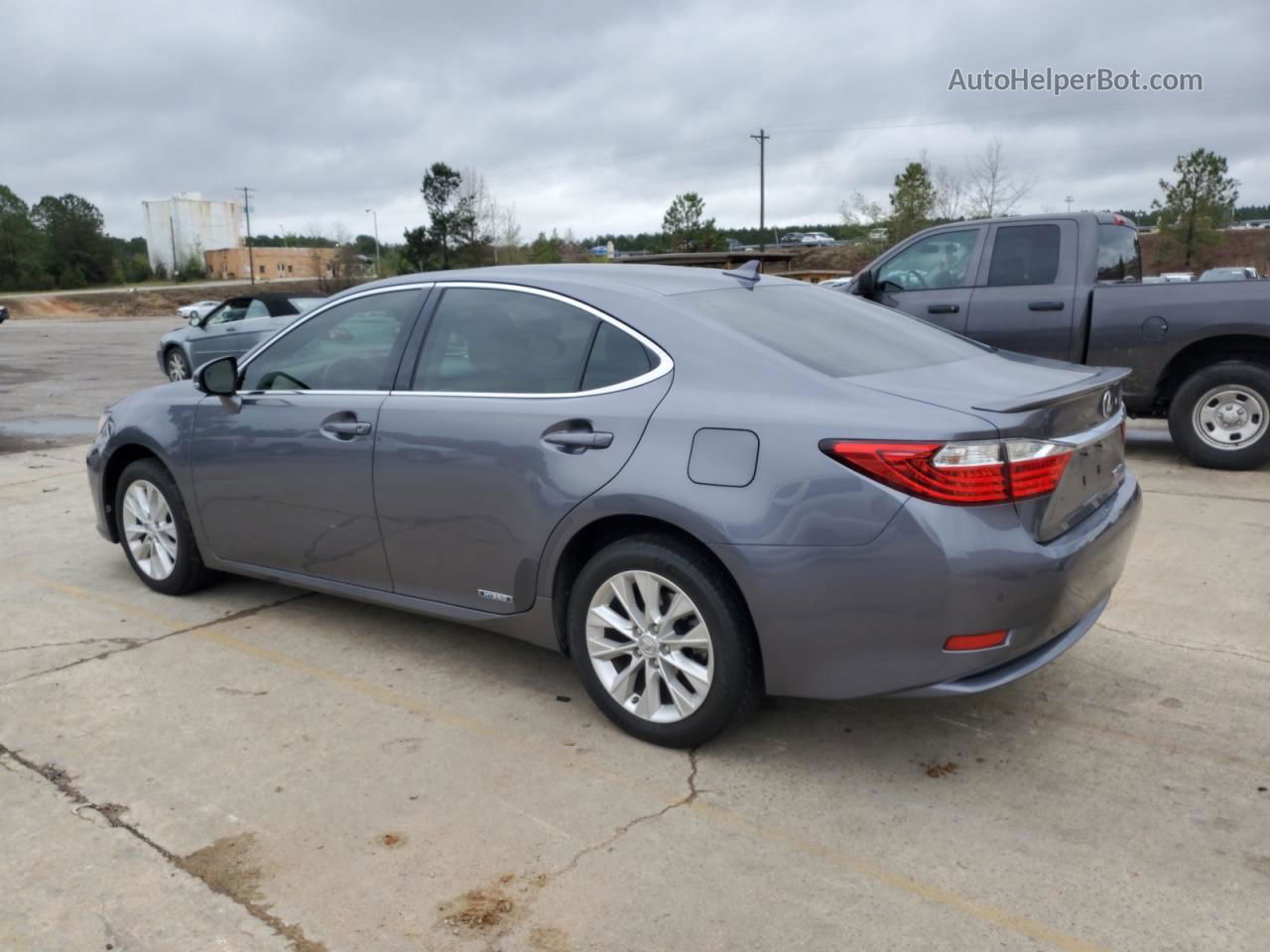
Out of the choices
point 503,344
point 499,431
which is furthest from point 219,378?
point 499,431

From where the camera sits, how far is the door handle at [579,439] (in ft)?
11.6

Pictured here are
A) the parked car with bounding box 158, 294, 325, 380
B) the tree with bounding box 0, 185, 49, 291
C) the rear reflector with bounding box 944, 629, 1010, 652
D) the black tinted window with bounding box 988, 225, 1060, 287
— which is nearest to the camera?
the rear reflector with bounding box 944, 629, 1010, 652

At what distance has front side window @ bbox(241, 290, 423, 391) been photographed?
436cm

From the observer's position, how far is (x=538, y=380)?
3.85 meters

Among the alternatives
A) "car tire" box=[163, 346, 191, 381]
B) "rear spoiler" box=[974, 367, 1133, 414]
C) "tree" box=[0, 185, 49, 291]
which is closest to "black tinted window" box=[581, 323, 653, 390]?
"rear spoiler" box=[974, 367, 1133, 414]

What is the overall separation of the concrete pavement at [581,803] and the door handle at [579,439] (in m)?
1.03

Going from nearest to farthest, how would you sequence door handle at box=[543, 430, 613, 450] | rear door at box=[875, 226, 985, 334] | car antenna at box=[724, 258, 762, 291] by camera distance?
door handle at box=[543, 430, 613, 450] → car antenna at box=[724, 258, 762, 291] → rear door at box=[875, 226, 985, 334]

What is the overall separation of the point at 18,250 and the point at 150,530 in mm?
104999

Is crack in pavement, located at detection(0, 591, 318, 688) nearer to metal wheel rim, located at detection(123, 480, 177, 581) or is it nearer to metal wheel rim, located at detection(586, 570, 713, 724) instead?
metal wheel rim, located at detection(123, 480, 177, 581)

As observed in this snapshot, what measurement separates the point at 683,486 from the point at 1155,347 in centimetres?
597

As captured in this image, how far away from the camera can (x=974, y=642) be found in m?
3.03

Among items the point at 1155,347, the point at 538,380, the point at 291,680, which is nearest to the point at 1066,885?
the point at 538,380

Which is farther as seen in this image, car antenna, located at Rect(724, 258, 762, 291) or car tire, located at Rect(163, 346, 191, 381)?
car tire, located at Rect(163, 346, 191, 381)

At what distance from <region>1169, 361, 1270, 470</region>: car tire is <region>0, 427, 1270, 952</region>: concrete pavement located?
3506 mm
